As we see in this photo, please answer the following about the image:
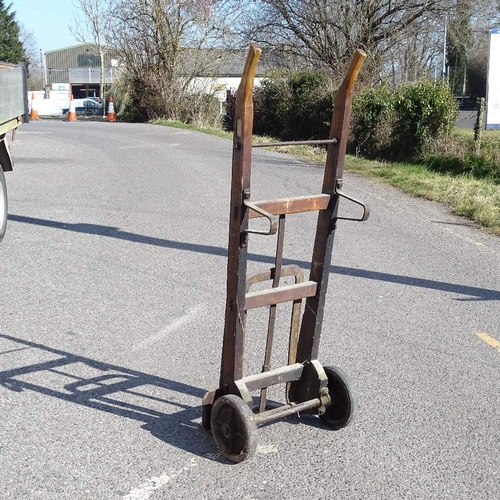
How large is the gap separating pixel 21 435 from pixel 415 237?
6254 millimetres

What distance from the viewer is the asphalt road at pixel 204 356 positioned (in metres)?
3.58

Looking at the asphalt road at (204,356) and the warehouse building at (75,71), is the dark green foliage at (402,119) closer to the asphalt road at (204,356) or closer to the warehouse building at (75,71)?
the asphalt road at (204,356)

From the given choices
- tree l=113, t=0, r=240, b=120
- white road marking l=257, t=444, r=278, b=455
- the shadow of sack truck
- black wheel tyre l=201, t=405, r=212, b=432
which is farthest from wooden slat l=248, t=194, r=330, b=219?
tree l=113, t=0, r=240, b=120

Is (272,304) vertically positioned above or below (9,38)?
below

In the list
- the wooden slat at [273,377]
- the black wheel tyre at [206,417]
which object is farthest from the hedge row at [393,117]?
the black wheel tyre at [206,417]

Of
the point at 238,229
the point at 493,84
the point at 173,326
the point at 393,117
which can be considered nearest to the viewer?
the point at 238,229

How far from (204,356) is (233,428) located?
1466mm

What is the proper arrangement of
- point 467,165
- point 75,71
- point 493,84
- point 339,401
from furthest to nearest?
point 75,71, point 493,84, point 467,165, point 339,401

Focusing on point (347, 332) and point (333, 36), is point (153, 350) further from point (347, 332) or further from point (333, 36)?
point (333, 36)

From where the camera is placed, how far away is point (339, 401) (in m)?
4.04

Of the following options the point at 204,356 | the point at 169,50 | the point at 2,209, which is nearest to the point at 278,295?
the point at 204,356

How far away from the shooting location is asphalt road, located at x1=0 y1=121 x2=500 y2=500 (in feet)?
11.8

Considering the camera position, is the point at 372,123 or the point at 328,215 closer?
the point at 328,215

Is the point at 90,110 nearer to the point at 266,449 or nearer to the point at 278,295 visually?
the point at 278,295
